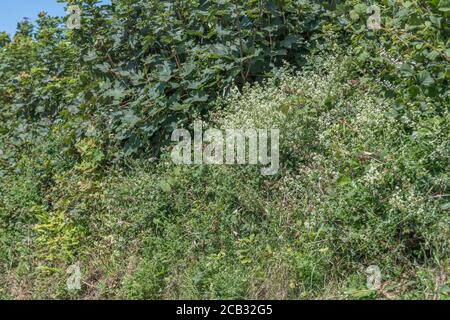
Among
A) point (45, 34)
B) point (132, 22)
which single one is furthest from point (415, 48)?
point (45, 34)

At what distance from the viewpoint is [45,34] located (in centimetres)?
850

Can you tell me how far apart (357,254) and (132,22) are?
356 cm

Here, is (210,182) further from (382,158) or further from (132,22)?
(132,22)

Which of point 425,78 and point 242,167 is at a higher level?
point 425,78

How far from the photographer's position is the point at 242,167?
18.1 ft

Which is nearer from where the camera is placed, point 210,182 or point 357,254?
point 357,254

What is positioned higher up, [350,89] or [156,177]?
[350,89]
